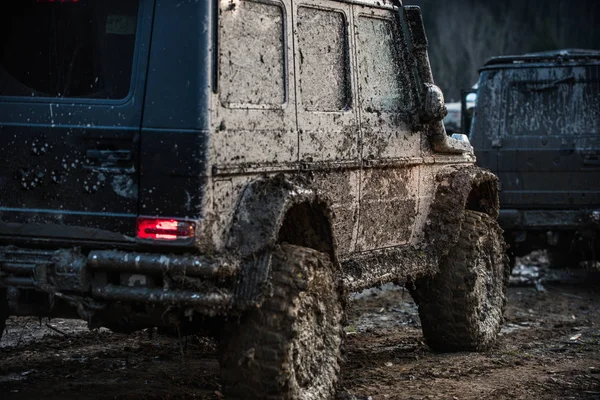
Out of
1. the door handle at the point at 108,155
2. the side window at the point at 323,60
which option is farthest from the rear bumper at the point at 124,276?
the side window at the point at 323,60

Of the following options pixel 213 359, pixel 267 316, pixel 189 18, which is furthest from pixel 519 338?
pixel 189 18

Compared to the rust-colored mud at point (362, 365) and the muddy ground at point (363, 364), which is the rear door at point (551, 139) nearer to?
the muddy ground at point (363, 364)

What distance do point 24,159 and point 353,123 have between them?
6.50ft

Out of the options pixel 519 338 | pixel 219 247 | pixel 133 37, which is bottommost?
pixel 519 338

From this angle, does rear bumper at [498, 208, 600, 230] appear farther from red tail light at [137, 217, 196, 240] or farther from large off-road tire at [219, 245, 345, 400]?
red tail light at [137, 217, 196, 240]

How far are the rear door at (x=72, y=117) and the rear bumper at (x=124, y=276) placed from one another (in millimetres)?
154

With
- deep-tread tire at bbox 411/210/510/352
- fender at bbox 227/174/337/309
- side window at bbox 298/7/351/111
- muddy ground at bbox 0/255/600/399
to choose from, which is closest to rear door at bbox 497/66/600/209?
muddy ground at bbox 0/255/600/399

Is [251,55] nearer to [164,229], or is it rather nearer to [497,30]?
[164,229]

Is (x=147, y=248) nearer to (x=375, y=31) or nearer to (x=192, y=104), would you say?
(x=192, y=104)

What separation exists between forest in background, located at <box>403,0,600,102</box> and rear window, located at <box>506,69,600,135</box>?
39.4 feet

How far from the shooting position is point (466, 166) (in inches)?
341

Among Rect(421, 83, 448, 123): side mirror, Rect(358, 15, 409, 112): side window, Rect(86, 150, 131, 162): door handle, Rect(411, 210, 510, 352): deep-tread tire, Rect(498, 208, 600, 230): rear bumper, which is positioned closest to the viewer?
Rect(86, 150, 131, 162): door handle

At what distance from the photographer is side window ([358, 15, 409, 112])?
7.29 m

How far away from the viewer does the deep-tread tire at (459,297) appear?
8.35 metres
